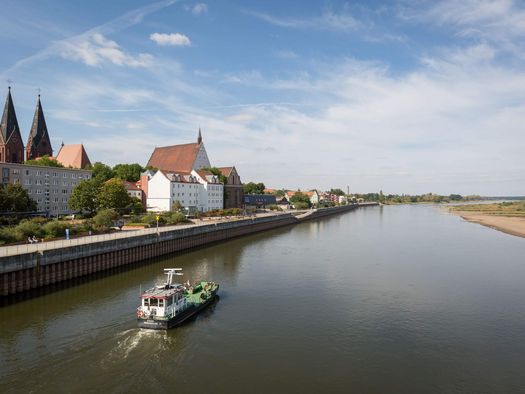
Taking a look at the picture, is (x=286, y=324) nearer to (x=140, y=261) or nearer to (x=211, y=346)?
(x=211, y=346)

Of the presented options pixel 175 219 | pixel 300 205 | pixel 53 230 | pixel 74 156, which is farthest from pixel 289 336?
pixel 300 205

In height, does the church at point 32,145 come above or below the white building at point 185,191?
above

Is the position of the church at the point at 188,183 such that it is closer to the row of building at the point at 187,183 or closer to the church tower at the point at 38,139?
the row of building at the point at 187,183

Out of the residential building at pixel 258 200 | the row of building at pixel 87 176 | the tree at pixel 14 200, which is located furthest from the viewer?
the residential building at pixel 258 200

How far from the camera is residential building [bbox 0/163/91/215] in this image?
71.8m

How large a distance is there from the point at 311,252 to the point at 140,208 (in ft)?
150

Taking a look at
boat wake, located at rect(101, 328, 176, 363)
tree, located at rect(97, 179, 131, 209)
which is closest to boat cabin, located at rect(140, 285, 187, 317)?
boat wake, located at rect(101, 328, 176, 363)

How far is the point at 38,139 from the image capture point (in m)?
116

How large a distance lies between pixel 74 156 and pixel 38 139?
13369mm

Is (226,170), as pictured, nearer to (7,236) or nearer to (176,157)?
(176,157)

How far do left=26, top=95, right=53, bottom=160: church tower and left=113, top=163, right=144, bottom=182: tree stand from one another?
72.2 feet

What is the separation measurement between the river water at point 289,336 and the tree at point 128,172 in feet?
234

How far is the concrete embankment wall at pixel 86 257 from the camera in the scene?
35.5 metres

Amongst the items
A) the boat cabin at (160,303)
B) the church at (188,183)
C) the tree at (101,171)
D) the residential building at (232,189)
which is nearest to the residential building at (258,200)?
the residential building at (232,189)
